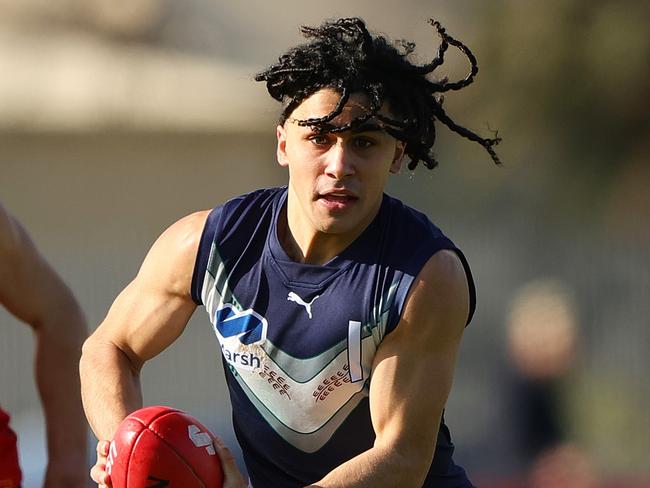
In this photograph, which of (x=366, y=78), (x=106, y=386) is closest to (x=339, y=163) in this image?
(x=366, y=78)

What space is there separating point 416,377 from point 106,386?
103 centimetres

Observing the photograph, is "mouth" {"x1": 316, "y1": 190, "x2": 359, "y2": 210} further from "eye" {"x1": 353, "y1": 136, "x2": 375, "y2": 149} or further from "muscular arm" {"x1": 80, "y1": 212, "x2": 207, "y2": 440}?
"muscular arm" {"x1": 80, "y1": 212, "x2": 207, "y2": 440}

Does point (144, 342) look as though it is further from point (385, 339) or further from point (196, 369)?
point (196, 369)

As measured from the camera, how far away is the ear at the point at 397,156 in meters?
4.33

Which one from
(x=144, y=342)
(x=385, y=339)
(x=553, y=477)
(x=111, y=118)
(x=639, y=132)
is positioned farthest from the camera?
(x=111, y=118)

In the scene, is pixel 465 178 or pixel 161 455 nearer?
pixel 161 455

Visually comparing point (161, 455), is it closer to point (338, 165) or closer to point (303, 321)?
point (303, 321)

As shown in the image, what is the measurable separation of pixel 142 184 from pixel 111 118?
0.64 metres

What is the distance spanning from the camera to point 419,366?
409 cm

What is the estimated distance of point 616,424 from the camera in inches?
352

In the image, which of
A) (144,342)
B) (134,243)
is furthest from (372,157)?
(134,243)

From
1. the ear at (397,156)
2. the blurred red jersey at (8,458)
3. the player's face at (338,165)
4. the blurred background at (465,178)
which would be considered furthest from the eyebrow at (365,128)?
the blurred background at (465,178)

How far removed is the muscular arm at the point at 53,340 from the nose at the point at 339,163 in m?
1.25

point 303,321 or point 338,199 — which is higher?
point 338,199
